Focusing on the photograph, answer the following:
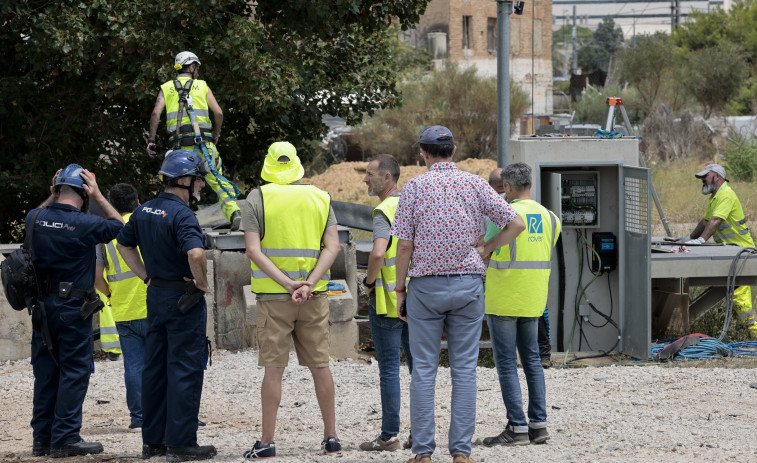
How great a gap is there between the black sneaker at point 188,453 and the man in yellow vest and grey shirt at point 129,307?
124 cm

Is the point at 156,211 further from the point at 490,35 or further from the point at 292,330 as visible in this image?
the point at 490,35

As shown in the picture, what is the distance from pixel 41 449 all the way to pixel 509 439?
10.4 feet

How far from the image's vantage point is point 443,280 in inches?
216

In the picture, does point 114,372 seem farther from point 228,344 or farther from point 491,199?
point 491,199

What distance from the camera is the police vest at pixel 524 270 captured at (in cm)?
648

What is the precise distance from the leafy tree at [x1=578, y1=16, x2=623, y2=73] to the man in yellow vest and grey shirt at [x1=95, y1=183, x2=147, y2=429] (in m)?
107

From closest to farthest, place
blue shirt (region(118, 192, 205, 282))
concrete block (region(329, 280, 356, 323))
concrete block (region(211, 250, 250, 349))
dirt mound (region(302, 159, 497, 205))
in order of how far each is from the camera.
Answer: blue shirt (region(118, 192, 205, 282)), concrete block (region(329, 280, 356, 323)), concrete block (region(211, 250, 250, 349)), dirt mound (region(302, 159, 497, 205))

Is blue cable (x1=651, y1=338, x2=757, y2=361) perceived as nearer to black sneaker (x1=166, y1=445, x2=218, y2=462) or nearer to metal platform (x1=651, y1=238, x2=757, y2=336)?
metal platform (x1=651, y1=238, x2=757, y2=336)

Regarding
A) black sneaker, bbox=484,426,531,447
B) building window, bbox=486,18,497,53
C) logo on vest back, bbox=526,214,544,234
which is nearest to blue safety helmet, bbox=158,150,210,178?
logo on vest back, bbox=526,214,544,234

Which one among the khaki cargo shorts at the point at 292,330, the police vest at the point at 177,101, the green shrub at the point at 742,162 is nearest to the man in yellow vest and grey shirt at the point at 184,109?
the police vest at the point at 177,101

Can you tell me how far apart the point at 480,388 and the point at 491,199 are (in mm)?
3355

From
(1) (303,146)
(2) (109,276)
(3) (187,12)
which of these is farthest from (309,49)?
(2) (109,276)

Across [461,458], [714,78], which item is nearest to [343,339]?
[461,458]

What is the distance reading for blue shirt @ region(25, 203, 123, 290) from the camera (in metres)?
6.22
